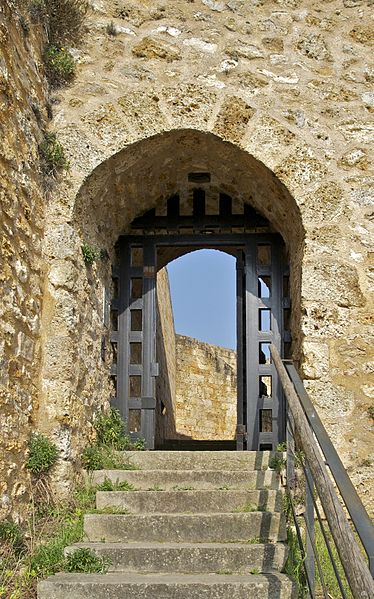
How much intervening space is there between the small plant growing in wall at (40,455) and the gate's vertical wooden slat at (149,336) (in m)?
1.38

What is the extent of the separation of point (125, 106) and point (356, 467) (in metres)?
2.98

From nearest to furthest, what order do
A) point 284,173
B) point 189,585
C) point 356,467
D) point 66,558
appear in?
point 189,585
point 66,558
point 356,467
point 284,173

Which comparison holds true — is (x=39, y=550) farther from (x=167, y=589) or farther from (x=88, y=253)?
(x=88, y=253)

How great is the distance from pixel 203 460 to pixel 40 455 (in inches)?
47.7

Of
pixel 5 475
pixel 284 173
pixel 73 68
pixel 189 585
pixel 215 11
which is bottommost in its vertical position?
pixel 189 585

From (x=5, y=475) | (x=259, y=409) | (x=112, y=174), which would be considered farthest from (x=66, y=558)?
(x=112, y=174)

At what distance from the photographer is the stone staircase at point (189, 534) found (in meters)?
3.43

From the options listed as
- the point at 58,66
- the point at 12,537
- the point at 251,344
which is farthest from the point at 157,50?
the point at 12,537

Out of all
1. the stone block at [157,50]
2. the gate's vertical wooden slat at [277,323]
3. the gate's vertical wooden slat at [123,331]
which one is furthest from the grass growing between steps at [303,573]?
the stone block at [157,50]

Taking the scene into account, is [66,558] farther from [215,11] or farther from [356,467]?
[215,11]

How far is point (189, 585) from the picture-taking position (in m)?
3.44

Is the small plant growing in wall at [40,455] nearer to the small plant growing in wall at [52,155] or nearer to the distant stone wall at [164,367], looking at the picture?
the small plant growing in wall at [52,155]

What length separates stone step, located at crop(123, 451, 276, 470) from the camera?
16.0ft

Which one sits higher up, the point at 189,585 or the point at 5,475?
the point at 5,475
